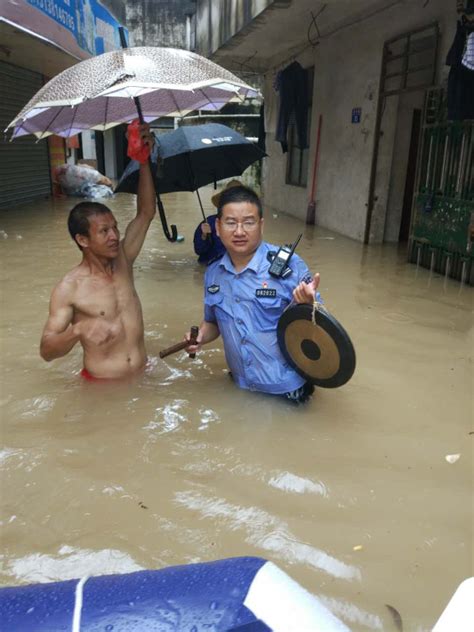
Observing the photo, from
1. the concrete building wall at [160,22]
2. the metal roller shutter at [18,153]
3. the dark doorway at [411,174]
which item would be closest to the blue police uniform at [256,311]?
the dark doorway at [411,174]

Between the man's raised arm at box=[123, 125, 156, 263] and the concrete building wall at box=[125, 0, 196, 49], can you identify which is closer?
the man's raised arm at box=[123, 125, 156, 263]

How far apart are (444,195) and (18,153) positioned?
381 inches

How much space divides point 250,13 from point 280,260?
6.98 metres

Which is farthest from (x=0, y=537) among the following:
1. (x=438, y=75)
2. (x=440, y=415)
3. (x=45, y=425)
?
(x=438, y=75)

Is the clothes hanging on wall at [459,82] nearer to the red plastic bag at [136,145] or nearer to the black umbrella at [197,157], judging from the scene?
the black umbrella at [197,157]

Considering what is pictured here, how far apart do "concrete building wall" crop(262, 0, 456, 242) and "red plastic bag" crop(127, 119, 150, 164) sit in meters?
4.63

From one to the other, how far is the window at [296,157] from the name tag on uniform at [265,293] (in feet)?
28.0

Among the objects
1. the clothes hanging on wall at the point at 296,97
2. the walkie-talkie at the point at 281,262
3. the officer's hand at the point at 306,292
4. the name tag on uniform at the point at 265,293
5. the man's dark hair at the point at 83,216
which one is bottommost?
the name tag on uniform at the point at 265,293

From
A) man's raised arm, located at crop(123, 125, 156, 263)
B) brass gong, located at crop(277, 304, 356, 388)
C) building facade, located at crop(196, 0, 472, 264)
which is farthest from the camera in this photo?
building facade, located at crop(196, 0, 472, 264)

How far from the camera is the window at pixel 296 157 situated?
10.6 metres

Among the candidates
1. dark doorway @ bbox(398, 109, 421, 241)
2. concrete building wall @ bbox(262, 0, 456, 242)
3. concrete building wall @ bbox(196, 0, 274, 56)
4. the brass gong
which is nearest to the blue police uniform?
the brass gong

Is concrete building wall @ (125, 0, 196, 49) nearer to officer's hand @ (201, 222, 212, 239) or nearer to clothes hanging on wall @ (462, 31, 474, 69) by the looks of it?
officer's hand @ (201, 222, 212, 239)

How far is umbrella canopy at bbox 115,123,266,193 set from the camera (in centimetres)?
556

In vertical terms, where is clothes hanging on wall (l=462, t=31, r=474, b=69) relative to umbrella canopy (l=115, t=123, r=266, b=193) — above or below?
above
